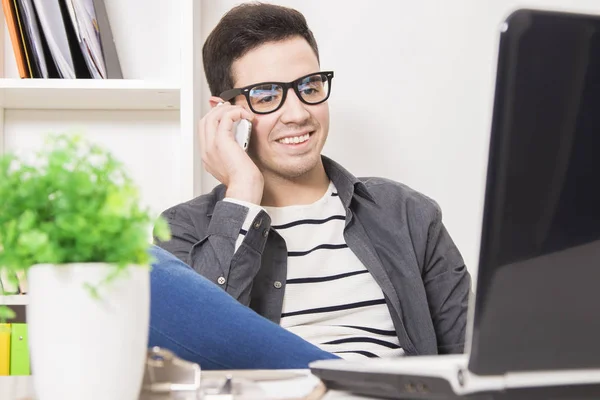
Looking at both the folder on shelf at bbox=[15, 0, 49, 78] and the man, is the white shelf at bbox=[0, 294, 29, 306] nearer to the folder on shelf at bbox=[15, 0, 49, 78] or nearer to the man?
the man

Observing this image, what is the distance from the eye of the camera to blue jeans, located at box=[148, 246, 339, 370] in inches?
35.6

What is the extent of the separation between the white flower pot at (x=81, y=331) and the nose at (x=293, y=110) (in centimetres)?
121

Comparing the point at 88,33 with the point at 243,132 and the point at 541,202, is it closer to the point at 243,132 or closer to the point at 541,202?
the point at 243,132

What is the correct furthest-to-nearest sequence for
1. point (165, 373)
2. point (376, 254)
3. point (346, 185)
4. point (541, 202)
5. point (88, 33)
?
point (88, 33) < point (346, 185) < point (376, 254) < point (165, 373) < point (541, 202)

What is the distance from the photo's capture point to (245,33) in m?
1.91

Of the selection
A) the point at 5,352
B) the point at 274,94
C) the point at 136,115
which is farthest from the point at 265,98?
the point at 5,352

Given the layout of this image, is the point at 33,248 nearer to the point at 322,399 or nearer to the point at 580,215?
the point at 322,399

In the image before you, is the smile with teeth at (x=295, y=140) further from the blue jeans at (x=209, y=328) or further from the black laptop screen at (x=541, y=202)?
the black laptop screen at (x=541, y=202)

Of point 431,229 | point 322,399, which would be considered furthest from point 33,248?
point 431,229

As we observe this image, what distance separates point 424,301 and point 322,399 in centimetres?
101

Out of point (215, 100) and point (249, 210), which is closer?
point (249, 210)

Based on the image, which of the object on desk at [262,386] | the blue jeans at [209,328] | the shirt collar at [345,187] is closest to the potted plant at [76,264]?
the object on desk at [262,386]

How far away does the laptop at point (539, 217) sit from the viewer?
59cm

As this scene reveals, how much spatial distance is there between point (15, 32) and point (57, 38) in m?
0.10
